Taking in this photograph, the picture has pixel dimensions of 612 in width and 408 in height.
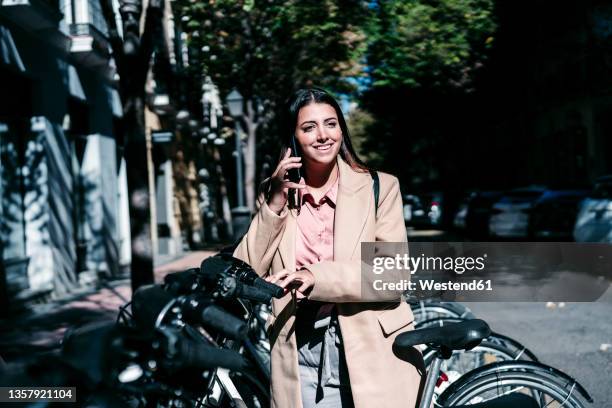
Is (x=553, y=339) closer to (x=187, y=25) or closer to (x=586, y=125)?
(x=187, y=25)

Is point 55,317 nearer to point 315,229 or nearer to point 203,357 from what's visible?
point 315,229

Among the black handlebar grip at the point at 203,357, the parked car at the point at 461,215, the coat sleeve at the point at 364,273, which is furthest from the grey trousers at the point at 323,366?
the parked car at the point at 461,215

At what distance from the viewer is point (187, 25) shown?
18.0 m

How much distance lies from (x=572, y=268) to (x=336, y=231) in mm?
9951

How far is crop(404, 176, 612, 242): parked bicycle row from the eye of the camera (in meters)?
11.6

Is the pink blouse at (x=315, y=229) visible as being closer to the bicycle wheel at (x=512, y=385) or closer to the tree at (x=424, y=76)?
the bicycle wheel at (x=512, y=385)

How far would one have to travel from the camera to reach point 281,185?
93.7 inches

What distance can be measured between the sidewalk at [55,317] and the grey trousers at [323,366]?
4935mm

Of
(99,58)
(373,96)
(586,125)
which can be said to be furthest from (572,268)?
(373,96)

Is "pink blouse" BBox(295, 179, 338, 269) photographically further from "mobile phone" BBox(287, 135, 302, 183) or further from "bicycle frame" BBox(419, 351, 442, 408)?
"bicycle frame" BBox(419, 351, 442, 408)

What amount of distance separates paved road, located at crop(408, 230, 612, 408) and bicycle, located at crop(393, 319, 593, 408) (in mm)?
2336

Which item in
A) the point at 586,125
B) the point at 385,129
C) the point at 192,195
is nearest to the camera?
the point at 192,195

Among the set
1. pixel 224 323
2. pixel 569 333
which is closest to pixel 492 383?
pixel 224 323

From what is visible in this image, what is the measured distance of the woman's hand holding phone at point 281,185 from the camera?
2357mm
